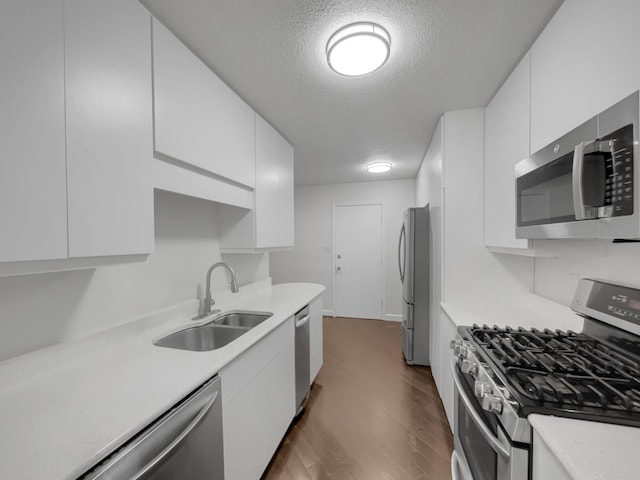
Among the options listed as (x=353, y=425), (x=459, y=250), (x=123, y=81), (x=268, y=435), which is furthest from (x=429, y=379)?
(x=123, y=81)

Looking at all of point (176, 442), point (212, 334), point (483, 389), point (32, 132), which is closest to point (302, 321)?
point (212, 334)

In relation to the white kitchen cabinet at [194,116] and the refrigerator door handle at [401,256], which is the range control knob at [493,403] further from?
the refrigerator door handle at [401,256]

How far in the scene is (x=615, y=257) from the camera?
47.1 inches

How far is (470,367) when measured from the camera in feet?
3.37

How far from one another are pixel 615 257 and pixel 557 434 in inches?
41.3

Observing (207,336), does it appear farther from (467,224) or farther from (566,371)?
(467,224)

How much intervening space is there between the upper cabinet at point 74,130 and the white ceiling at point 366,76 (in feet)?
1.22

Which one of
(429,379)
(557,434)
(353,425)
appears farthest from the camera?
(429,379)

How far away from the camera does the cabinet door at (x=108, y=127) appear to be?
2.73 ft

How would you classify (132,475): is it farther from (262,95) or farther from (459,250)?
(459,250)

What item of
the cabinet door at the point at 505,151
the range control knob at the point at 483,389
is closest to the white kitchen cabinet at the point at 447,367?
the cabinet door at the point at 505,151

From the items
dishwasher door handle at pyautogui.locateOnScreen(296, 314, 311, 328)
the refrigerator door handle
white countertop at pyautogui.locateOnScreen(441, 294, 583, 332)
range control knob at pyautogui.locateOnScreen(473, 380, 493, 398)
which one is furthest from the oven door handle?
the refrigerator door handle

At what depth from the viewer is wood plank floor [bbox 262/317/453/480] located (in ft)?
5.13

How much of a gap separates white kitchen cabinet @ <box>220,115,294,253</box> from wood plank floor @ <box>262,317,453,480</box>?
1430 millimetres
